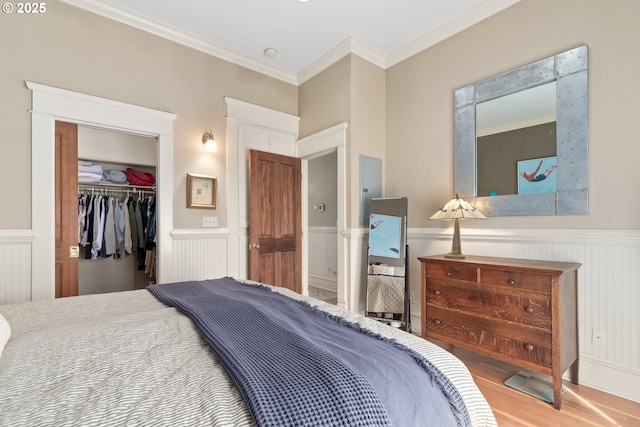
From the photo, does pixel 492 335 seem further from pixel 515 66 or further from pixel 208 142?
pixel 208 142

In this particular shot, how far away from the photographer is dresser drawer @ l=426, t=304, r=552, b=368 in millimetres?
1970

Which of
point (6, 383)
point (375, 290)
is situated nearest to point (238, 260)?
point (375, 290)

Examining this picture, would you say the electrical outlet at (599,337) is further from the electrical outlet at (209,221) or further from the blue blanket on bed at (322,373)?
the electrical outlet at (209,221)

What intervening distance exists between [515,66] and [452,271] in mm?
1749

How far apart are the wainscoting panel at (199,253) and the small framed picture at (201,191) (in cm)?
27

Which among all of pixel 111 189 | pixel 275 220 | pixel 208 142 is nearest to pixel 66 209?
pixel 208 142

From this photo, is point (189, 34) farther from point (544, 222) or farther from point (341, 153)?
point (544, 222)

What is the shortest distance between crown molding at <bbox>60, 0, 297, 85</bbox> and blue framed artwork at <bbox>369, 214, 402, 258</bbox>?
2.16 meters

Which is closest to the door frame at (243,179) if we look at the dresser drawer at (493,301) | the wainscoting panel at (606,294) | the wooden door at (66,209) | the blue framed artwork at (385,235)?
→ the blue framed artwork at (385,235)

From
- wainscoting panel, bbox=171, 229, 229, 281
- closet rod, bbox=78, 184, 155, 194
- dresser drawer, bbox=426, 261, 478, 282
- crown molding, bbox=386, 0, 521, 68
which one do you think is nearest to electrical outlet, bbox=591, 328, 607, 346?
dresser drawer, bbox=426, 261, 478, 282

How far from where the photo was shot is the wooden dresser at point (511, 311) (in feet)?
6.31

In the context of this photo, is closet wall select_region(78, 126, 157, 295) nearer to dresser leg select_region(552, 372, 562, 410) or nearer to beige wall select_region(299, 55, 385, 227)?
beige wall select_region(299, 55, 385, 227)

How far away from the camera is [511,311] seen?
2.10 metres

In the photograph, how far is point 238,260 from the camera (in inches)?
135
